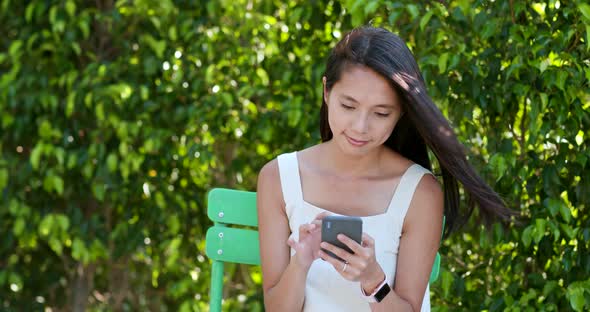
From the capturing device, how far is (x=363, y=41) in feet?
7.13

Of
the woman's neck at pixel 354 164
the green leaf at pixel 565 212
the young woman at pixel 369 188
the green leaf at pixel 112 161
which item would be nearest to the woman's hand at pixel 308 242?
the young woman at pixel 369 188

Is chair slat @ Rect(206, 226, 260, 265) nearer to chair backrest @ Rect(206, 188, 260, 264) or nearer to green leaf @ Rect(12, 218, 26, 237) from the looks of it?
chair backrest @ Rect(206, 188, 260, 264)

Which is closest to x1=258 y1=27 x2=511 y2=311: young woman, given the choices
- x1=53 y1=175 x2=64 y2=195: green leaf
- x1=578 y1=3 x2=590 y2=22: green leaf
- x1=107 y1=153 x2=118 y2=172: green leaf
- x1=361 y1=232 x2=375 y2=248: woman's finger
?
x1=361 y1=232 x2=375 y2=248: woman's finger

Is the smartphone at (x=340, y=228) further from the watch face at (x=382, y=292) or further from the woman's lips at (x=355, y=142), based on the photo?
the woman's lips at (x=355, y=142)

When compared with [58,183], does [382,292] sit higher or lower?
A: higher

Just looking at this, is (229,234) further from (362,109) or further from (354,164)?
(362,109)

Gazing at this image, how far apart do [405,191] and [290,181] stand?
0.26 m

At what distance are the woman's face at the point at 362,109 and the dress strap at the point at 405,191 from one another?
15 centimetres

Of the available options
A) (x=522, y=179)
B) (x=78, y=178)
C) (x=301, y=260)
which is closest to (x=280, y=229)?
(x=301, y=260)

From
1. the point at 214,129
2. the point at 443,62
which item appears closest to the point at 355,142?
the point at 443,62

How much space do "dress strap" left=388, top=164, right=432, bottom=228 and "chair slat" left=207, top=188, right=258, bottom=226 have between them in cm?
35

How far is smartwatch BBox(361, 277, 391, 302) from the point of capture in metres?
2.04

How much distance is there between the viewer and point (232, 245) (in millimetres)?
2422

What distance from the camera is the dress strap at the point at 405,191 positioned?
2.25m
